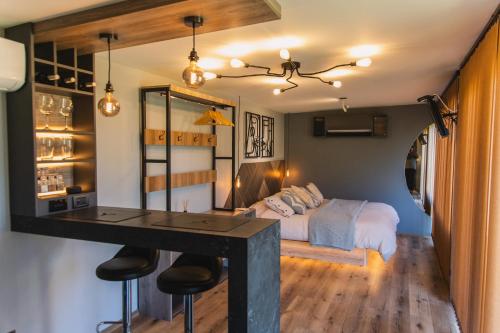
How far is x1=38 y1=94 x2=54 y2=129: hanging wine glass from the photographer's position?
2.26 m

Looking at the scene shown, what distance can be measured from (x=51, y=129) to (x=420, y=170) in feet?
19.9

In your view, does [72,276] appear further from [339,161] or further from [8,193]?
[339,161]

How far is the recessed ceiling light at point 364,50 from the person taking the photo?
8.56 ft

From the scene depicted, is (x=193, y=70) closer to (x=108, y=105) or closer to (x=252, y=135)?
(x=108, y=105)

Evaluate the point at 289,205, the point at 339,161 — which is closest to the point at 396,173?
the point at 339,161

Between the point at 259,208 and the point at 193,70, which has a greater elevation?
the point at 193,70

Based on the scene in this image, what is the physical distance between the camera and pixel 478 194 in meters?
2.28

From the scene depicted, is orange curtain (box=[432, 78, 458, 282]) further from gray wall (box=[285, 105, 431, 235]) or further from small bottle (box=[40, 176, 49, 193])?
small bottle (box=[40, 176, 49, 193])

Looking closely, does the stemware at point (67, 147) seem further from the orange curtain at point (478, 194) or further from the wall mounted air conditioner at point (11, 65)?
the orange curtain at point (478, 194)

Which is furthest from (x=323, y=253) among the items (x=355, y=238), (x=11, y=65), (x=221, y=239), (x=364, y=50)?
(x=11, y=65)

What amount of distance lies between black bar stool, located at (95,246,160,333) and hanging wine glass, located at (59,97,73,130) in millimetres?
1036

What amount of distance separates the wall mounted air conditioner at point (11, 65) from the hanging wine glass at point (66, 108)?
1.13ft

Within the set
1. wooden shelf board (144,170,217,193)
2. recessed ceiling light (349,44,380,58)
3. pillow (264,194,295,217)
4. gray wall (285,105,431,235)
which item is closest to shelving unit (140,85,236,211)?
wooden shelf board (144,170,217,193)

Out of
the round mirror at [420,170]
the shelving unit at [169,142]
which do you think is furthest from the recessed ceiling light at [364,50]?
the round mirror at [420,170]
